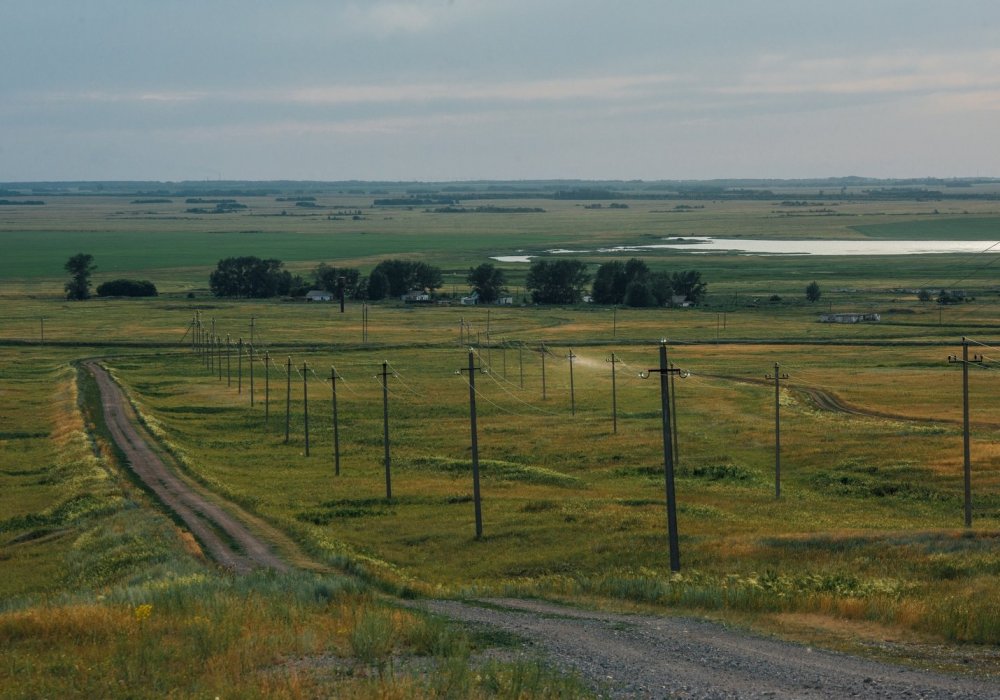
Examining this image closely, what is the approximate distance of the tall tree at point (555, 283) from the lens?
17862 centimetres

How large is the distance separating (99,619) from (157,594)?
3.06 m

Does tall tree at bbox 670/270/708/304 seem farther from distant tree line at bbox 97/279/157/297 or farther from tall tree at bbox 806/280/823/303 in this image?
distant tree line at bbox 97/279/157/297

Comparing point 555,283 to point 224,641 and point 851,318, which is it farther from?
point 224,641

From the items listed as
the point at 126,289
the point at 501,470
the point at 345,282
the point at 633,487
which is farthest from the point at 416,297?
the point at 633,487

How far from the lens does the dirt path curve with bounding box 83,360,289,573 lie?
37.0m

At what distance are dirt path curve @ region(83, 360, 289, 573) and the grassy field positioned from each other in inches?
43.6

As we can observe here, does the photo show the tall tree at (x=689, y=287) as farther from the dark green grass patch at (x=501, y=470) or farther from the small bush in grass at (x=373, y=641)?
the small bush in grass at (x=373, y=641)

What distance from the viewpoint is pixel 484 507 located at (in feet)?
161

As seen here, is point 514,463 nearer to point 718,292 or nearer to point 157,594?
point 157,594

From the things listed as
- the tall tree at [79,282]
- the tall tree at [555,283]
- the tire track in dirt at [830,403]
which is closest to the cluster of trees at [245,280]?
the tall tree at [79,282]

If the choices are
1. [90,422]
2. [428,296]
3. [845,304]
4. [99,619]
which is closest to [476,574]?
[99,619]

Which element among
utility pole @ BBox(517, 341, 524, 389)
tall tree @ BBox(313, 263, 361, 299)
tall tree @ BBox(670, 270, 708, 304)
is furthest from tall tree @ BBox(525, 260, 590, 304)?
utility pole @ BBox(517, 341, 524, 389)

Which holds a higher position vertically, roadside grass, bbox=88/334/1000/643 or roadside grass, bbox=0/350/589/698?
roadside grass, bbox=0/350/589/698

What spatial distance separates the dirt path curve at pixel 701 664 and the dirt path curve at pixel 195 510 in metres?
12.1
